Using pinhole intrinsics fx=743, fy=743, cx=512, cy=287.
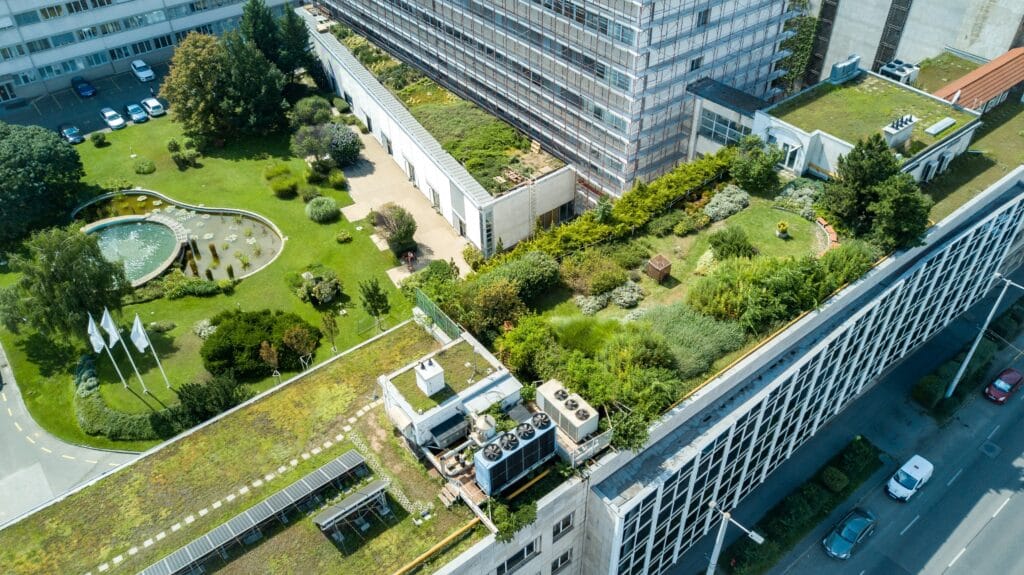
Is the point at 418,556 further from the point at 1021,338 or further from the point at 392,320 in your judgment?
the point at 1021,338

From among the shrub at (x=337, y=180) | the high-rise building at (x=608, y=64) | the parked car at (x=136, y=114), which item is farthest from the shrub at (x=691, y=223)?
the parked car at (x=136, y=114)

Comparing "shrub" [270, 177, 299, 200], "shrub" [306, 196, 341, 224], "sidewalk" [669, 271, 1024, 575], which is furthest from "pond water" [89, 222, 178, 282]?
"sidewalk" [669, 271, 1024, 575]

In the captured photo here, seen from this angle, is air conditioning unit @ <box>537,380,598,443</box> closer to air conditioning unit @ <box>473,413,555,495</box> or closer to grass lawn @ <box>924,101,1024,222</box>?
air conditioning unit @ <box>473,413,555,495</box>

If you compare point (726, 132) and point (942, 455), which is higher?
point (726, 132)

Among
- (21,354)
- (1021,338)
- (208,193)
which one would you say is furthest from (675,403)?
(208,193)

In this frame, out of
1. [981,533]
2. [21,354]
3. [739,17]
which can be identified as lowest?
[981,533]
